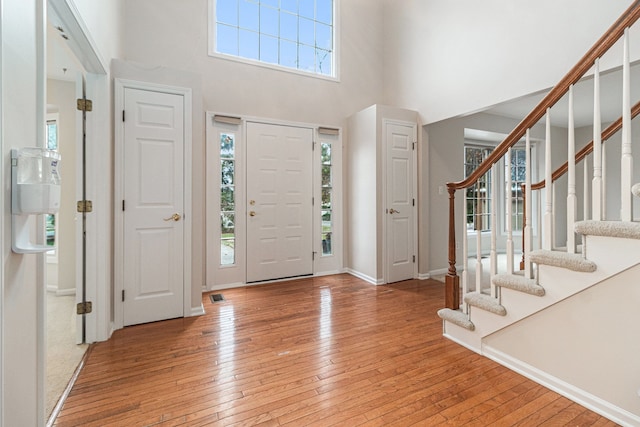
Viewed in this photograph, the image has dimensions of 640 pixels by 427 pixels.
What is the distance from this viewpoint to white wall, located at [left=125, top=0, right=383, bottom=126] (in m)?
3.44

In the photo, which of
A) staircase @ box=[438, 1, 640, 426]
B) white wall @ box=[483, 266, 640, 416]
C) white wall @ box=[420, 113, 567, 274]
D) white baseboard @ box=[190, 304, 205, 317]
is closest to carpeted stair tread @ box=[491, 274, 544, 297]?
staircase @ box=[438, 1, 640, 426]

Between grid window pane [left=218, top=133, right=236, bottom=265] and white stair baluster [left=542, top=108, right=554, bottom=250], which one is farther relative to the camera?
grid window pane [left=218, top=133, right=236, bottom=265]

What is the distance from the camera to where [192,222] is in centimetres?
288

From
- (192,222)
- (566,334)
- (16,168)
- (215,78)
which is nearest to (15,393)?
(16,168)

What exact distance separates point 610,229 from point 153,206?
313cm

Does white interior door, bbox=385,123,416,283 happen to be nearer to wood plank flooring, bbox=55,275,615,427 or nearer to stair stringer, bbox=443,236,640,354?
wood plank flooring, bbox=55,275,615,427

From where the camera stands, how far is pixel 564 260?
1.68 m

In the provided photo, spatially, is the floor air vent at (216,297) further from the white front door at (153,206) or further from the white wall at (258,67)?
the white wall at (258,67)

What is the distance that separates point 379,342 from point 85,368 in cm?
201

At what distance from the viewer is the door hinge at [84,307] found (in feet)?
7.63

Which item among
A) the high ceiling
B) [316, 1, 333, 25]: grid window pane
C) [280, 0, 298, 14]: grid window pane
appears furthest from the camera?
[316, 1, 333, 25]: grid window pane

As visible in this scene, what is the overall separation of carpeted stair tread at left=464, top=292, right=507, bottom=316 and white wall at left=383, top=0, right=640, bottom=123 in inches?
80.2

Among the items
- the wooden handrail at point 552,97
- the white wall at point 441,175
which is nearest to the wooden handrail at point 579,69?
the wooden handrail at point 552,97

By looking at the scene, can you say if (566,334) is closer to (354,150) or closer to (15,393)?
(15,393)
